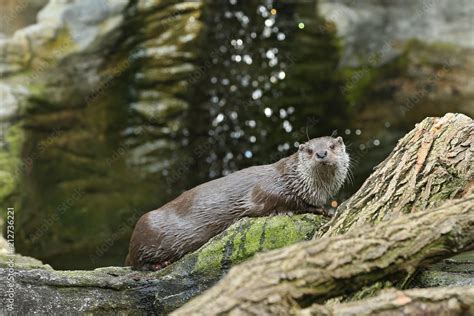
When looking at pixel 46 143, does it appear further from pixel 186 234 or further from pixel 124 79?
pixel 186 234

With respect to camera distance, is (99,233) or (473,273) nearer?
(473,273)

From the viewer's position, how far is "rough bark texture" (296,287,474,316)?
2559mm

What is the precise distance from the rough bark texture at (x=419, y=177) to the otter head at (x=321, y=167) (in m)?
0.53

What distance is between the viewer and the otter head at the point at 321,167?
4.77 metres

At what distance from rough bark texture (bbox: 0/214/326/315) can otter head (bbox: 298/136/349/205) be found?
0.89ft

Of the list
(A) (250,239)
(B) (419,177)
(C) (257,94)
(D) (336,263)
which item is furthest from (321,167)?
(C) (257,94)

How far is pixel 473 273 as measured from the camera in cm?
388

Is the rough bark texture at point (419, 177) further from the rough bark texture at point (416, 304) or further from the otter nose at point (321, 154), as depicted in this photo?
the rough bark texture at point (416, 304)

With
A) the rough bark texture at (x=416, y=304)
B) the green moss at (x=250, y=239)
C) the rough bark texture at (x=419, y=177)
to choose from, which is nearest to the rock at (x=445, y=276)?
the rough bark texture at (x=419, y=177)

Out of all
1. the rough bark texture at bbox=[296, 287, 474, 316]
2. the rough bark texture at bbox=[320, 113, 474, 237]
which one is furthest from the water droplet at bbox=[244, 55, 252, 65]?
the rough bark texture at bbox=[296, 287, 474, 316]

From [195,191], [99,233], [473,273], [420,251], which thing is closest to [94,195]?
[99,233]

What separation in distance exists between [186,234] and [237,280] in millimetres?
2244

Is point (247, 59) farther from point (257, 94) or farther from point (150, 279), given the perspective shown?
point (150, 279)

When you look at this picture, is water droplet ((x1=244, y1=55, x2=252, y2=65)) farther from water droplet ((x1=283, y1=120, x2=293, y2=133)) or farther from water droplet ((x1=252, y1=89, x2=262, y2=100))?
water droplet ((x1=283, y1=120, x2=293, y2=133))
